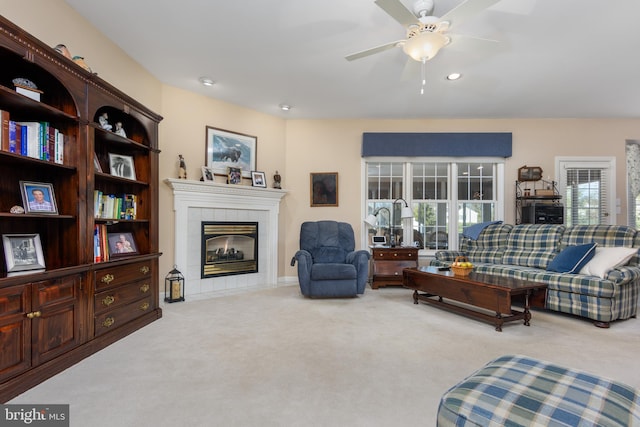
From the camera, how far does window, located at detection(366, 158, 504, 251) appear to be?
5.27 meters

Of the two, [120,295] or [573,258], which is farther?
[573,258]

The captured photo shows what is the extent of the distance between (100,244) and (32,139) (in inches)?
36.0

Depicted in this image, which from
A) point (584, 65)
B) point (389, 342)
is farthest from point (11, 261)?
point (584, 65)

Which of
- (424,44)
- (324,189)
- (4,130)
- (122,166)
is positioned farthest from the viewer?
(324,189)

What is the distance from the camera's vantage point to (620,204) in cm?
509

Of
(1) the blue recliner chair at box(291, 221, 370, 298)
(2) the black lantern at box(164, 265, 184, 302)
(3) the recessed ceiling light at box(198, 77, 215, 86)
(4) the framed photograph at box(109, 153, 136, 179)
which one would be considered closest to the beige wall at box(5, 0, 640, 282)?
(3) the recessed ceiling light at box(198, 77, 215, 86)

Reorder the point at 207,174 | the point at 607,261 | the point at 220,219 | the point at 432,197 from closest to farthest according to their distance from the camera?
the point at 607,261, the point at 207,174, the point at 220,219, the point at 432,197

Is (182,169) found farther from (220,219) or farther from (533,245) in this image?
(533,245)

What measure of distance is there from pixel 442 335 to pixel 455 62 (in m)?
2.76

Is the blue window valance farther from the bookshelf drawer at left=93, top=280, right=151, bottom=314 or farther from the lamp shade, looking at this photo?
the bookshelf drawer at left=93, top=280, right=151, bottom=314

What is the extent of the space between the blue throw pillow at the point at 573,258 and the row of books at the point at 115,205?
180 inches

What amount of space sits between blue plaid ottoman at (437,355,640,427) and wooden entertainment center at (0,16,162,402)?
2.32 meters

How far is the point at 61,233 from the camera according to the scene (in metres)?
2.36

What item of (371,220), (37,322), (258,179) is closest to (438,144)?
(371,220)
